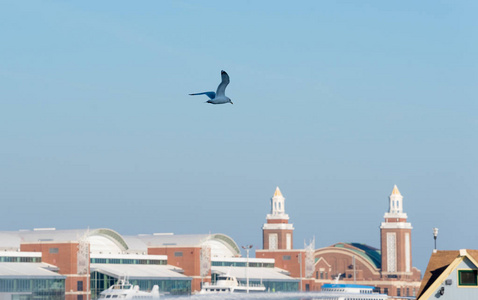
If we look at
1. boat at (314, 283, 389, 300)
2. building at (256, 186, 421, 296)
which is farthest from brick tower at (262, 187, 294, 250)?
boat at (314, 283, 389, 300)

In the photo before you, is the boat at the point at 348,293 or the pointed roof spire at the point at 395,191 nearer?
A: the boat at the point at 348,293

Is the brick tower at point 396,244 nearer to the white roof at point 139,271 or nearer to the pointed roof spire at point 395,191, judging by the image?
the pointed roof spire at point 395,191

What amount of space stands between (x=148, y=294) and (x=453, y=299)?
96.2 metres

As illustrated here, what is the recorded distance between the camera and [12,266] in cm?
12488

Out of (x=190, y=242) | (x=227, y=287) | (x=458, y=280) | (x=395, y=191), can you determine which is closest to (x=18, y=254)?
(x=227, y=287)

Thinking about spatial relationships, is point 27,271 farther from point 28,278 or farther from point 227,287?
point 227,287

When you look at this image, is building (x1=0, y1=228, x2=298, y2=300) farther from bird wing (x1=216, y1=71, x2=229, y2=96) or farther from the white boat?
bird wing (x1=216, y1=71, x2=229, y2=96)

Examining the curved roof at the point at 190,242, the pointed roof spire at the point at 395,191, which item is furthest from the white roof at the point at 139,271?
the pointed roof spire at the point at 395,191

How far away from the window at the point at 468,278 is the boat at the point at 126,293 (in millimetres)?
88779

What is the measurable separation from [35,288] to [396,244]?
8987 centimetres

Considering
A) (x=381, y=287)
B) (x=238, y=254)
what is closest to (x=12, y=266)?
(x=238, y=254)

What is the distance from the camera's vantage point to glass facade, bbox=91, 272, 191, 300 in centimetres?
13301

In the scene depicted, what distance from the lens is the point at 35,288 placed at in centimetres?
12212

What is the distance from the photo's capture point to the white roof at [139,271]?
133750mm
